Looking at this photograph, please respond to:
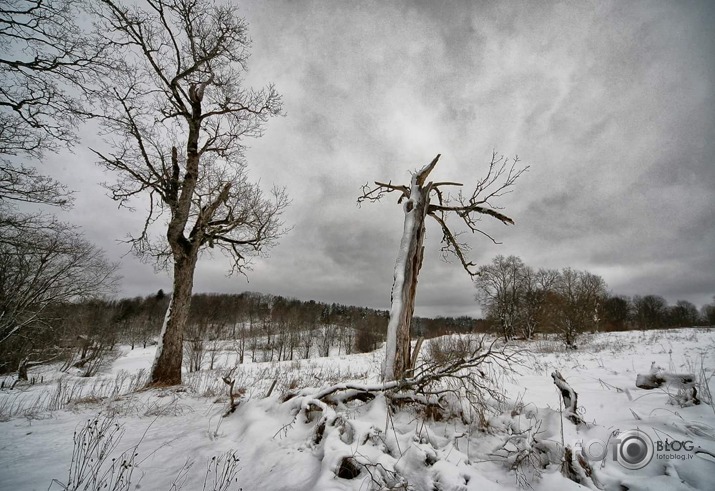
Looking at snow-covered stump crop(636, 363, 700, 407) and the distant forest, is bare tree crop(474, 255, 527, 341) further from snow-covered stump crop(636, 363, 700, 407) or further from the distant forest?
snow-covered stump crop(636, 363, 700, 407)

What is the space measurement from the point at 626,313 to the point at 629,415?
7534cm

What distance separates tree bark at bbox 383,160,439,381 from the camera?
4504 millimetres

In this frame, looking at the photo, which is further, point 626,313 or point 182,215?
point 626,313

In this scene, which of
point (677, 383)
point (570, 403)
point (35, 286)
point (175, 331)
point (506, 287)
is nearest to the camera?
point (570, 403)

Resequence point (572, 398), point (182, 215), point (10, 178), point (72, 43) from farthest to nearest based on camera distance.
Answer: point (182, 215)
point (10, 178)
point (72, 43)
point (572, 398)

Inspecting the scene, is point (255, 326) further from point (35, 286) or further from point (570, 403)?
point (570, 403)

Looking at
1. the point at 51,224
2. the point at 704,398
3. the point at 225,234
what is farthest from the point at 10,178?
the point at 704,398

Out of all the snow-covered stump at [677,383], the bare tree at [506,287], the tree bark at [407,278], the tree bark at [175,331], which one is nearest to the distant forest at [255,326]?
the bare tree at [506,287]

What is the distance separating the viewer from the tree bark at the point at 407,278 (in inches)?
177

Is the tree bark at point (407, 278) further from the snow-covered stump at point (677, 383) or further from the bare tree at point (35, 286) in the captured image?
the bare tree at point (35, 286)

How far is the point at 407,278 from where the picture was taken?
4.95 meters

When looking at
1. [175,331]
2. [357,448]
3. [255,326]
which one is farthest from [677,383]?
[255,326]

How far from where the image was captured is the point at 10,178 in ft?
19.8

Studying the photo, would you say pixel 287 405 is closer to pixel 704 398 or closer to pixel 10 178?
pixel 704 398
